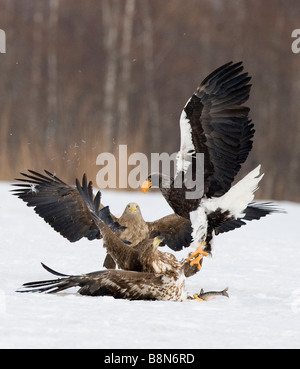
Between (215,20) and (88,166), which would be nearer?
(88,166)

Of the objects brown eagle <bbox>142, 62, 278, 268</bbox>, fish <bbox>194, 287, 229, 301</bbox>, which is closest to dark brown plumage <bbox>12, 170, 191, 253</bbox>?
brown eagle <bbox>142, 62, 278, 268</bbox>

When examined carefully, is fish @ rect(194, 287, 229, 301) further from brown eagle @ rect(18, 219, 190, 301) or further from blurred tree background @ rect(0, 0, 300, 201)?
blurred tree background @ rect(0, 0, 300, 201)

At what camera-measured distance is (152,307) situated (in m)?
4.11

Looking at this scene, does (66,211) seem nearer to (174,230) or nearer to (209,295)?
(174,230)

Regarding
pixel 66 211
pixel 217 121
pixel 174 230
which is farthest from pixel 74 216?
pixel 217 121

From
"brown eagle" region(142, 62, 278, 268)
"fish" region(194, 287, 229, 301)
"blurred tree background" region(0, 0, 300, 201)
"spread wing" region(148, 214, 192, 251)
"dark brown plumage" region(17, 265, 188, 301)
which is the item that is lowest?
"fish" region(194, 287, 229, 301)

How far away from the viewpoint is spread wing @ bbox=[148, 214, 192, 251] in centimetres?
591

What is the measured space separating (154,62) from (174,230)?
18428 mm

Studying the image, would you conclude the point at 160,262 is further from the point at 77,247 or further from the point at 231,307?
the point at 77,247

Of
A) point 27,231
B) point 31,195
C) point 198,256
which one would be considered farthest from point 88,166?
point 198,256

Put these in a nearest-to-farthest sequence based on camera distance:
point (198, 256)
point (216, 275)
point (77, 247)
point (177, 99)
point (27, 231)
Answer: point (198, 256), point (216, 275), point (77, 247), point (27, 231), point (177, 99)

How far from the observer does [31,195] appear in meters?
5.88

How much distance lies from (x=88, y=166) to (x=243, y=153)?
19.7 ft

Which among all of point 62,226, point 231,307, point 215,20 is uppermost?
point 215,20
